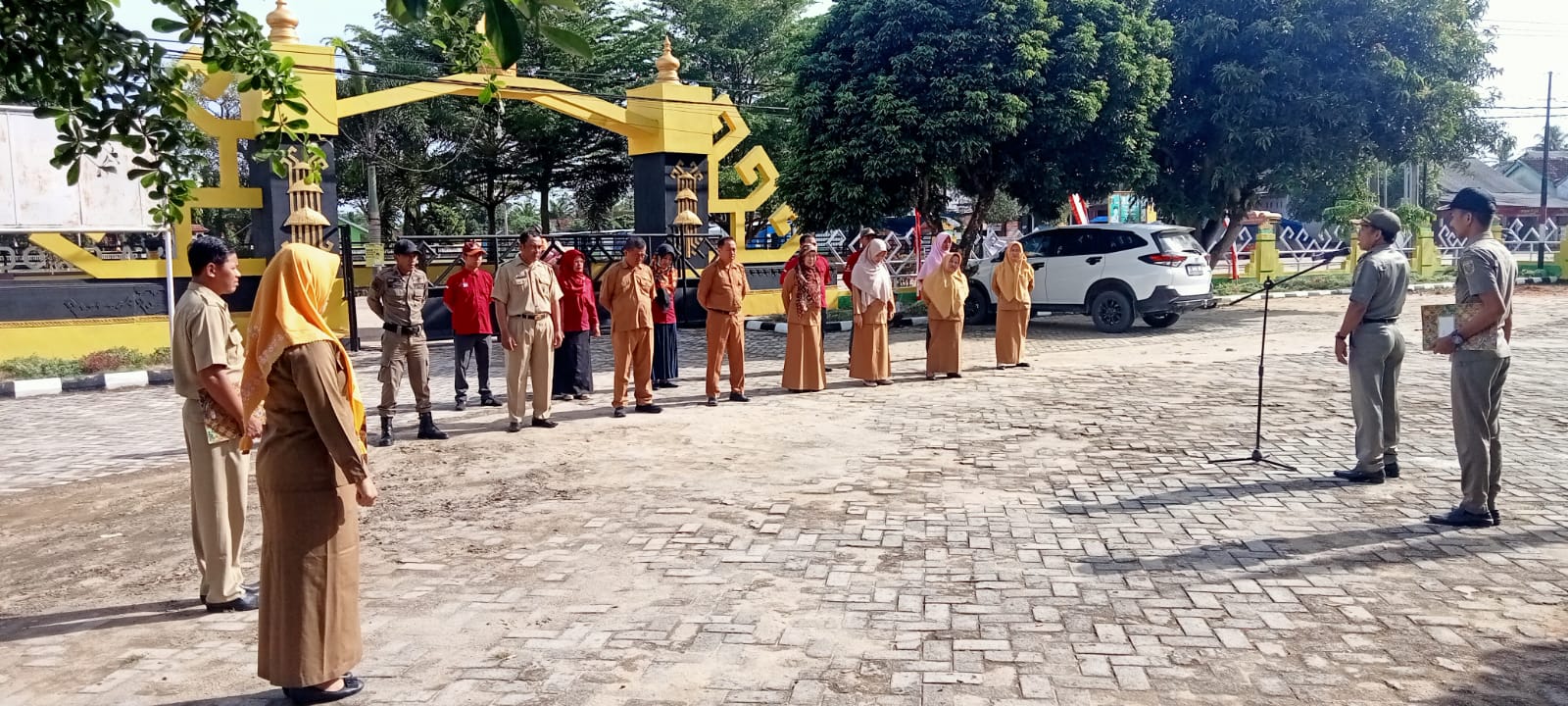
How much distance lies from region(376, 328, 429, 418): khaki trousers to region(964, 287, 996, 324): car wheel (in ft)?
36.1

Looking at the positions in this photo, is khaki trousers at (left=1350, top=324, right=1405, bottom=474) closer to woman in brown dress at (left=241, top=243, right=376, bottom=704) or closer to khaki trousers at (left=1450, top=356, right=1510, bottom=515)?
khaki trousers at (left=1450, top=356, right=1510, bottom=515)

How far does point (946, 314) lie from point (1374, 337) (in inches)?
228

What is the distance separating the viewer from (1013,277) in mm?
12914

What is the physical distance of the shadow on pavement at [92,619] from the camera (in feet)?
15.1

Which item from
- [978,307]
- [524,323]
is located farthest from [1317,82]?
[524,323]

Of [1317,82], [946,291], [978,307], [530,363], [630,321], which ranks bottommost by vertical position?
[530,363]

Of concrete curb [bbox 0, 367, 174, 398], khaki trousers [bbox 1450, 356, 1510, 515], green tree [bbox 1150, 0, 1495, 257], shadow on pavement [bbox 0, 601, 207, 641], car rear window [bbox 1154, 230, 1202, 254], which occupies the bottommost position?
shadow on pavement [bbox 0, 601, 207, 641]

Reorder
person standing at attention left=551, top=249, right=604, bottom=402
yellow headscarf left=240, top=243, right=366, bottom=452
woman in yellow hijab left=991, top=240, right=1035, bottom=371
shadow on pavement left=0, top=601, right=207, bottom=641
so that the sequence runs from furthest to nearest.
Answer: woman in yellow hijab left=991, top=240, right=1035, bottom=371 → person standing at attention left=551, top=249, right=604, bottom=402 → shadow on pavement left=0, top=601, right=207, bottom=641 → yellow headscarf left=240, top=243, right=366, bottom=452

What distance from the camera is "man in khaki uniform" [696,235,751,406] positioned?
34.4ft

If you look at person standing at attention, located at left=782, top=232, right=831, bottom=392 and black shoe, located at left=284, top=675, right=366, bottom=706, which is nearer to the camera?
black shoe, located at left=284, top=675, right=366, bottom=706

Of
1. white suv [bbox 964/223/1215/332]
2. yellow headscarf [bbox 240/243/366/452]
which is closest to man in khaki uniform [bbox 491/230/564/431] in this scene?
yellow headscarf [bbox 240/243/366/452]

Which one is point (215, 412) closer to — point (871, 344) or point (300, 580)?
point (300, 580)

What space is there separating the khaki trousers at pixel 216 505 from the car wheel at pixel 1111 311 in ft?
44.4

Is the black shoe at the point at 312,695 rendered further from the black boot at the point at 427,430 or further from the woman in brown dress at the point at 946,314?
the woman in brown dress at the point at 946,314
